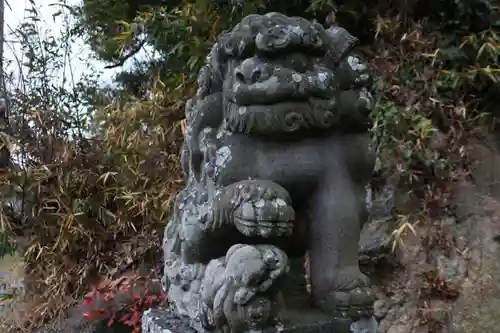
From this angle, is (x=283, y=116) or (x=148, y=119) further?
(x=148, y=119)

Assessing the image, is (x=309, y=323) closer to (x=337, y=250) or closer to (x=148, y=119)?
(x=337, y=250)

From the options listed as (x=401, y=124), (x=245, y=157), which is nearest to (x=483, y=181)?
(x=401, y=124)

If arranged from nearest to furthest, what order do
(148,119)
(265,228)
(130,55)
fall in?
(265,228)
(148,119)
(130,55)

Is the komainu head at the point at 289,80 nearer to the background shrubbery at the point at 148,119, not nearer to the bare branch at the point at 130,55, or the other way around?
the background shrubbery at the point at 148,119

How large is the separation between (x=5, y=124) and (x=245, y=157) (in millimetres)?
2539

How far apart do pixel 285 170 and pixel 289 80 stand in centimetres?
17

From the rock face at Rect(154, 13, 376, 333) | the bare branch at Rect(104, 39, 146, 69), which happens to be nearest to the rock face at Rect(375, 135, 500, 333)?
the rock face at Rect(154, 13, 376, 333)

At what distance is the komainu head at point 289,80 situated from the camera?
3.24 ft

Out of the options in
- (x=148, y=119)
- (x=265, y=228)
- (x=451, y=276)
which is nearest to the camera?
(x=265, y=228)

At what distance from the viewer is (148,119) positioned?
2889mm

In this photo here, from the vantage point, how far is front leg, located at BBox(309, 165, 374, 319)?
0.99m

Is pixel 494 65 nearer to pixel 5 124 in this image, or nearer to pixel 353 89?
pixel 353 89

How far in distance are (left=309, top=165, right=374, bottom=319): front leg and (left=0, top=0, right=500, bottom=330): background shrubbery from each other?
4.14ft

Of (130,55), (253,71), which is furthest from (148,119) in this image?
(253,71)
